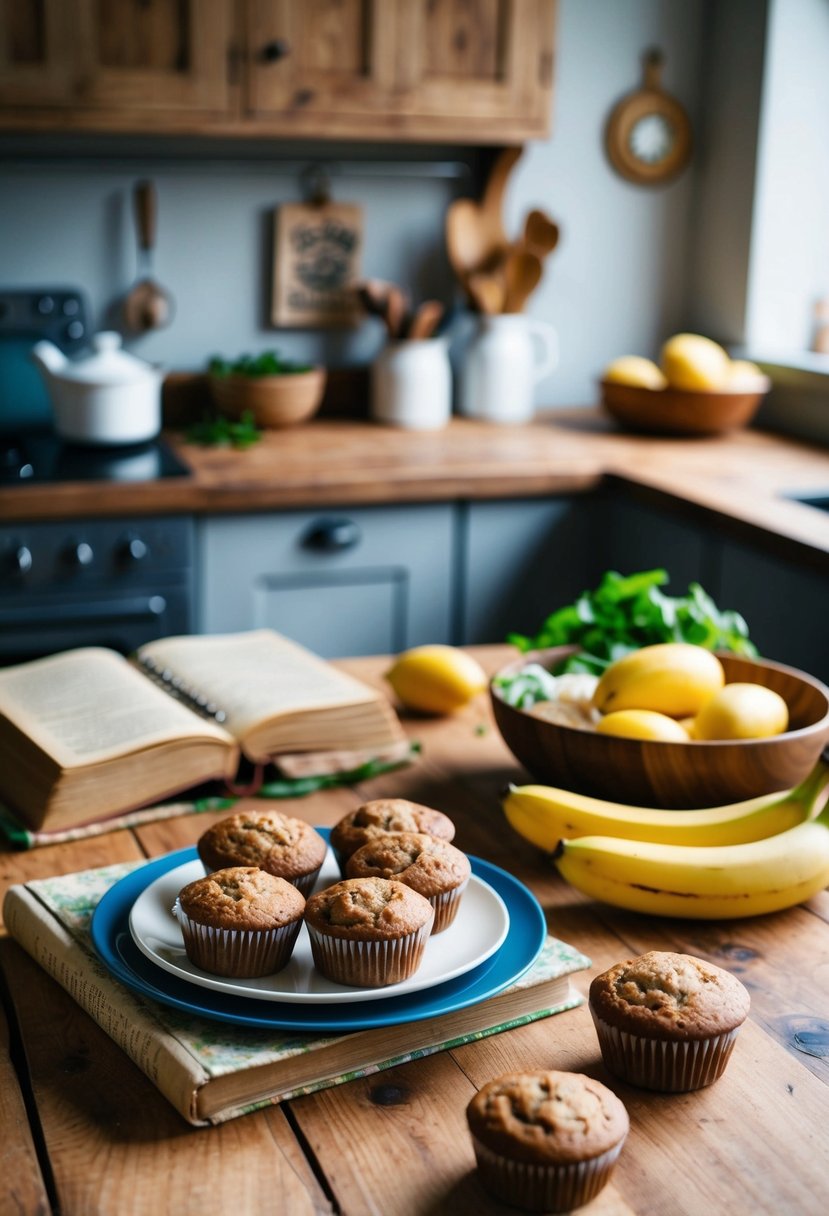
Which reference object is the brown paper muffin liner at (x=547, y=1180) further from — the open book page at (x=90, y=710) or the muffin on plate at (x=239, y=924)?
the open book page at (x=90, y=710)

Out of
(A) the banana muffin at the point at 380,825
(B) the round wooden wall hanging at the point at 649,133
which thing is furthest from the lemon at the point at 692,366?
(A) the banana muffin at the point at 380,825

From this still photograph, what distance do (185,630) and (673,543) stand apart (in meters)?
0.94

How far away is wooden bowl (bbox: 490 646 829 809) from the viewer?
3.58ft

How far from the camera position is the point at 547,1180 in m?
0.69

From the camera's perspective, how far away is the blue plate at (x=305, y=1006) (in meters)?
0.81

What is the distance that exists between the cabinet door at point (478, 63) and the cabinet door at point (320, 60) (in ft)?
0.17

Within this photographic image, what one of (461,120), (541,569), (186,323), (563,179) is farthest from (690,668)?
(563,179)

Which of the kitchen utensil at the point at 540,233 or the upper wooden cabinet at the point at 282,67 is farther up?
the upper wooden cabinet at the point at 282,67

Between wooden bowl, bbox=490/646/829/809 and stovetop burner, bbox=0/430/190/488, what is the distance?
1437mm

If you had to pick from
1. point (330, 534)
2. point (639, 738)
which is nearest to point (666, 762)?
point (639, 738)

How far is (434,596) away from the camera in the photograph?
8.85 ft

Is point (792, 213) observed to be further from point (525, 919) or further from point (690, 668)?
point (525, 919)

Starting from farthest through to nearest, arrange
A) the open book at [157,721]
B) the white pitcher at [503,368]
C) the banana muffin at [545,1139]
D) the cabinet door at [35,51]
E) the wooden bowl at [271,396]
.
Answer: the white pitcher at [503,368]
the wooden bowl at [271,396]
the cabinet door at [35,51]
the open book at [157,721]
the banana muffin at [545,1139]

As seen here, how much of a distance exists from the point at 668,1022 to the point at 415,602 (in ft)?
6.28
